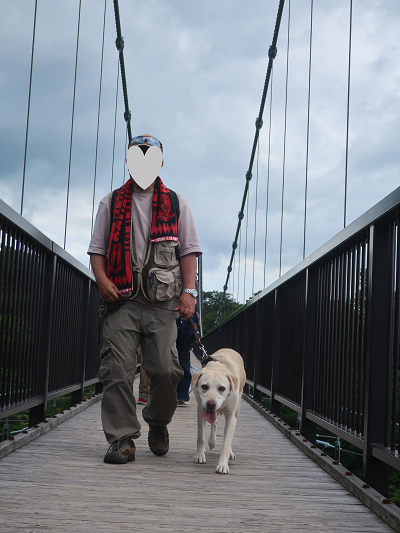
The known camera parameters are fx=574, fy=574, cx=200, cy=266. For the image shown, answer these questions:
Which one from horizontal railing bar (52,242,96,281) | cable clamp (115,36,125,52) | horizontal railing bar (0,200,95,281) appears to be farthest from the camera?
cable clamp (115,36,125,52)

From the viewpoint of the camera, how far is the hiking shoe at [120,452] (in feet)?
7.98

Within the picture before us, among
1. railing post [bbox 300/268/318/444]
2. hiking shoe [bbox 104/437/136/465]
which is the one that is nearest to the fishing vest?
hiking shoe [bbox 104/437/136/465]

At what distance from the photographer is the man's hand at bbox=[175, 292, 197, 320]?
2.61 m

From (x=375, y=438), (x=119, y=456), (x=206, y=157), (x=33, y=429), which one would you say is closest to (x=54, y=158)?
(x=33, y=429)

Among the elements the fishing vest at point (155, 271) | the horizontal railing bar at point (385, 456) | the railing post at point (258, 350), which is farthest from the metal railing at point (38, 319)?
the railing post at point (258, 350)

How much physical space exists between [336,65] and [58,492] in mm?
8322

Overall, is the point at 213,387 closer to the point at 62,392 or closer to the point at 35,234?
the point at 35,234

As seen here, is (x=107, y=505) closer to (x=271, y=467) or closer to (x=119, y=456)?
(x=119, y=456)

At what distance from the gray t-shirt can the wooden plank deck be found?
955 millimetres

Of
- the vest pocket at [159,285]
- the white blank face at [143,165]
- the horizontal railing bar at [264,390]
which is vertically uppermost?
the white blank face at [143,165]

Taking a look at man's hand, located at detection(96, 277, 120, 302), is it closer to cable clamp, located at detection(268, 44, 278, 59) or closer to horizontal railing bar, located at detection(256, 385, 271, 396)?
horizontal railing bar, located at detection(256, 385, 271, 396)

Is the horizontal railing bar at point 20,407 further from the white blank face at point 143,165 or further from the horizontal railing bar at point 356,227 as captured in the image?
the horizontal railing bar at point 356,227

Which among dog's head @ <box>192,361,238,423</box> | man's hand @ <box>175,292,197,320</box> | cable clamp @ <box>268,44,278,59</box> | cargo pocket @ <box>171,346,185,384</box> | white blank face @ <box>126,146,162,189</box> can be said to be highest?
cable clamp @ <box>268,44,278,59</box>

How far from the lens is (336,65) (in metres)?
8.83
